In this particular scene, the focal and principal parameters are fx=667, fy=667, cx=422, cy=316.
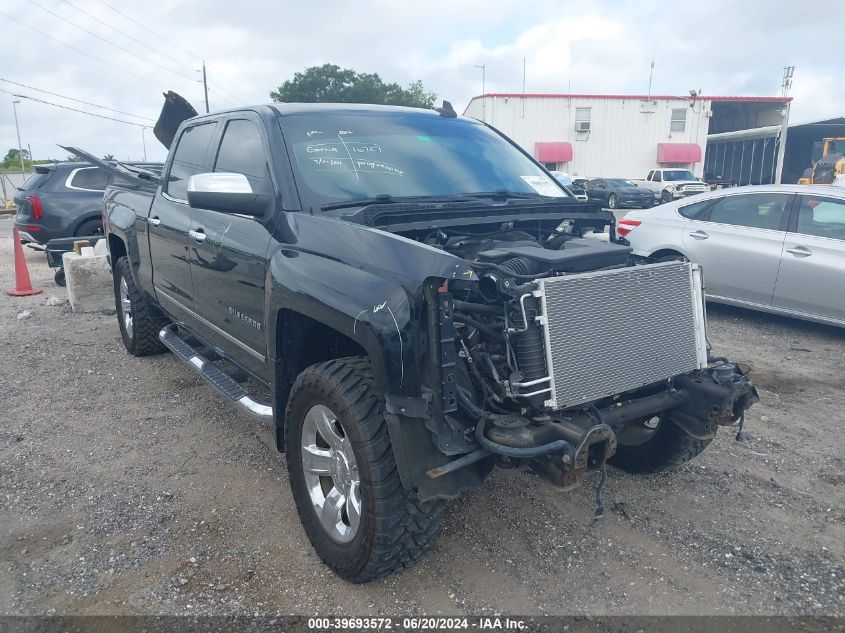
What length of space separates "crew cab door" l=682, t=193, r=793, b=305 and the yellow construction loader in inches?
708

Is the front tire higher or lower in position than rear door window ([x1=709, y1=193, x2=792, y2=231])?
lower

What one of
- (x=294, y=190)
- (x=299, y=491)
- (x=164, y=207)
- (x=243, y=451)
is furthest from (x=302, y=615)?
(x=164, y=207)

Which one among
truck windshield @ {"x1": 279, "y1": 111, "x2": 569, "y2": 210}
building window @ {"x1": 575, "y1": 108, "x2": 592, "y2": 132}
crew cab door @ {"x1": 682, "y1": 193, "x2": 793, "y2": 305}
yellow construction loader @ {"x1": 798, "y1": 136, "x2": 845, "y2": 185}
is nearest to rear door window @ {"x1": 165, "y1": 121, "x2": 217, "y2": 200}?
truck windshield @ {"x1": 279, "y1": 111, "x2": 569, "y2": 210}

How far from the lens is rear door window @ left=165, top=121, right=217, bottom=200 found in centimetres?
450

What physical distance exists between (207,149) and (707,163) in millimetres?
47956

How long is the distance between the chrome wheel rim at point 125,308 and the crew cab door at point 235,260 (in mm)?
2241

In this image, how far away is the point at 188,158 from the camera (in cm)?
479

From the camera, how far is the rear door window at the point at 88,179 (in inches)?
442

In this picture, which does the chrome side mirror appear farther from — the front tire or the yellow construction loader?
the yellow construction loader

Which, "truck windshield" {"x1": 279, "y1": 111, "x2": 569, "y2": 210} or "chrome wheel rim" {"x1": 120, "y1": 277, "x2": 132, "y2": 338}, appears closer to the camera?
"truck windshield" {"x1": 279, "y1": 111, "x2": 569, "y2": 210}

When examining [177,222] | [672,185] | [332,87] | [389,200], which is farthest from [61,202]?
[332,87]

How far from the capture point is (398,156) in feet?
12.4

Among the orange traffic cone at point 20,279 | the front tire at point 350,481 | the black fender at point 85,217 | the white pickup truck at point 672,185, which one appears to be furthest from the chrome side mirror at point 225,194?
the white pickup truck at point 672,185

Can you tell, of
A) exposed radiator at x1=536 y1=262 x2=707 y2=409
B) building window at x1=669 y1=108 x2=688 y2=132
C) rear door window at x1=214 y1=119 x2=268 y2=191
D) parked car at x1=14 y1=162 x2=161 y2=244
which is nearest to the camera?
exposed radiator at x1=536 y1=262 x2=707 y2=409
